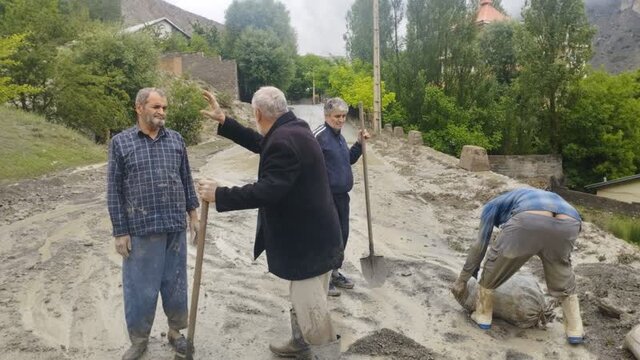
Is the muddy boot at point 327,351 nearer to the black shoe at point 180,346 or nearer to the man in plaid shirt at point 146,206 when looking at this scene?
the black shoe at point 180,346

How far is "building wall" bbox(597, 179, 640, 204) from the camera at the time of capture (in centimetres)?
2109

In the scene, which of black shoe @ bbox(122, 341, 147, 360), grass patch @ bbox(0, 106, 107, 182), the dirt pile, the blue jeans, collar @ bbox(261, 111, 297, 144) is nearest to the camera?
collar @ bbox(261, 111, 297, 144)

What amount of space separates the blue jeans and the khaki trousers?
2.99 ft

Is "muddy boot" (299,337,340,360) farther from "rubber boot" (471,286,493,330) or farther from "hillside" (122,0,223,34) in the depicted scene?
"hillside" (122,0,223,34)

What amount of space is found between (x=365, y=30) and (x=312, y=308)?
38799mm

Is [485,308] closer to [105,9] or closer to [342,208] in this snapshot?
[342,208]

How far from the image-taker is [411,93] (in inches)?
1043

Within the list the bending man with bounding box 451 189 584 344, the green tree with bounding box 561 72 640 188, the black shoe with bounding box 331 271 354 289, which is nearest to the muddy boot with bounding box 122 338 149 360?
the black shoe with bounding box 331 271 354 289

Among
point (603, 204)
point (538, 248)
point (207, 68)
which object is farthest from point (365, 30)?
point (538, 248)

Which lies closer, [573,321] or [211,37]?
[573,321]

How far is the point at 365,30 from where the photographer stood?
39688 mm

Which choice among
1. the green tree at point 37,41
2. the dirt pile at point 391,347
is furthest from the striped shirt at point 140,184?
the green tree at point 37,41

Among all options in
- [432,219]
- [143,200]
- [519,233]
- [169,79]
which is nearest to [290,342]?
[143,200]

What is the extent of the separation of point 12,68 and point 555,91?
22.1m
